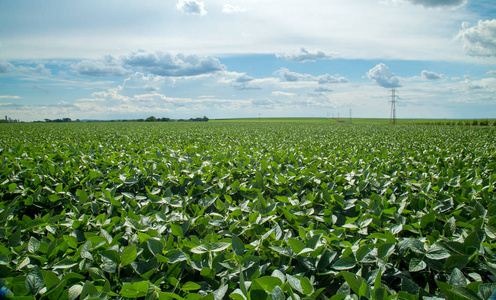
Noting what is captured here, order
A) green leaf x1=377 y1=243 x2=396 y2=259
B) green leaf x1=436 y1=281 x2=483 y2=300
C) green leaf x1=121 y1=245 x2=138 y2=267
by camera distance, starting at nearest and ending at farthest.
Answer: green leaf x1=436 y1=281 x2=483 y2=300, green leaf x1=121 y1=245 x2=138 y2=267, green leaf x1=377 y1=243 x2=396 y2=259

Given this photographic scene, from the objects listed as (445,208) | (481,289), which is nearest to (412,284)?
(481,289)

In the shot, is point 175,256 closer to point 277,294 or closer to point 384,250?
point 277,294

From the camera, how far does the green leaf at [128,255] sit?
58.7 inches

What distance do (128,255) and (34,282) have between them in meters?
0.46

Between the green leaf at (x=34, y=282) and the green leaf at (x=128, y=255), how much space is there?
15.2 inches

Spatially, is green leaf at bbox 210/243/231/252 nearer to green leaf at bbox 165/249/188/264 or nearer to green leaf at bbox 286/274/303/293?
green leaf at bbox 165/249/188/264

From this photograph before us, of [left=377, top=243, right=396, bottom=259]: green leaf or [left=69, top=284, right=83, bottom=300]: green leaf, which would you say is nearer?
[left=69, top=284, right=83, bottom=300]: green leaf

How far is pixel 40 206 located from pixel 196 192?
1.96 meters

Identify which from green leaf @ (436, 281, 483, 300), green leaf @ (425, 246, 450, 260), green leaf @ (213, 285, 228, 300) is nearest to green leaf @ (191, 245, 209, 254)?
green leaf @ (213, 285, 228, 300)

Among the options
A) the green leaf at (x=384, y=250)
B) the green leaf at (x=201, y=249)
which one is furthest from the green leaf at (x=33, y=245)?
the green leaf at (x=384, y=250)

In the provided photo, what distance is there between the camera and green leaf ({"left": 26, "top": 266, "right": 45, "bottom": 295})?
4.36ft

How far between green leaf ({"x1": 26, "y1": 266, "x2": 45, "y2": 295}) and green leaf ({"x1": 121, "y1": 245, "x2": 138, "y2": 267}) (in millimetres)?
386

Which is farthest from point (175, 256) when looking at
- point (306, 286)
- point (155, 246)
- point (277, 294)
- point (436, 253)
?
point (436, 253)

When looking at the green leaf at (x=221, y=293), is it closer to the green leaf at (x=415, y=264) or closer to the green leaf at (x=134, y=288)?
the green leaf at (x=134, y=288)
